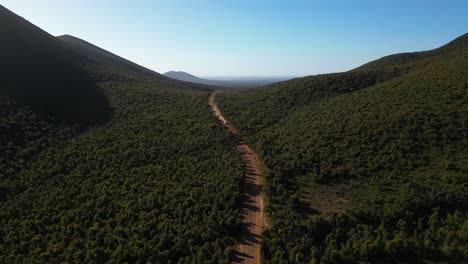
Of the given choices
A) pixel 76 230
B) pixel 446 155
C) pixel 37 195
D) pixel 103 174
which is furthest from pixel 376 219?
pixel 37 195

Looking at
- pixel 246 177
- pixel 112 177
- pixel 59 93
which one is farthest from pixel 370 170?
pixel 59 93

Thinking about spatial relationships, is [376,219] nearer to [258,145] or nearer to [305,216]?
[305,216]

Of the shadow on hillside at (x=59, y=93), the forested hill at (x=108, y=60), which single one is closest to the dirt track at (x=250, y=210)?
the shadow on hillside at (x=59, y=93)

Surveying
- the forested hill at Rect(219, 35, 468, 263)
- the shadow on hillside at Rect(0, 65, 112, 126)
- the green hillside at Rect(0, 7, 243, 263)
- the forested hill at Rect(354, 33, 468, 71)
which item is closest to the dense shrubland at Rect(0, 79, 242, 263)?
the green hillside at Rect(0, 7, 243, 263)

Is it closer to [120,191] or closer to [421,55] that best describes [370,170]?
[120,191]

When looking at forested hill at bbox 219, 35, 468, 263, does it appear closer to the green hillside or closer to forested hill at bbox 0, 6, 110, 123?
the green hillside

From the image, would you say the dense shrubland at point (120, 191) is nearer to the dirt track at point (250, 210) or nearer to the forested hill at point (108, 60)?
the dirt track at point (250, 210)
